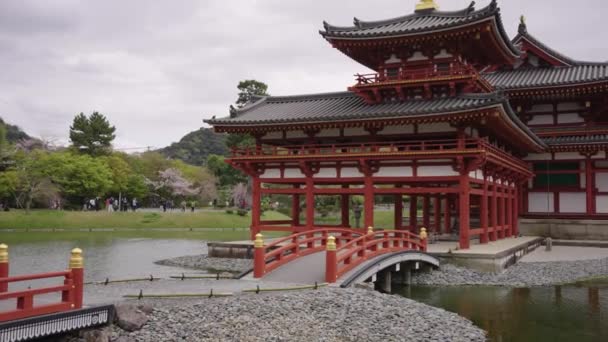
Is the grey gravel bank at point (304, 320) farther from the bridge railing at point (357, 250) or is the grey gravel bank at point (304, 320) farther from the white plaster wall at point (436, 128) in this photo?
the white plaster wall at point (436, 128)

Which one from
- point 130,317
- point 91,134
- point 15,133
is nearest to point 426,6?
point 130,317

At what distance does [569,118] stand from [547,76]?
113 inches

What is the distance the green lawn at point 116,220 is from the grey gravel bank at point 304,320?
42338 millimetres

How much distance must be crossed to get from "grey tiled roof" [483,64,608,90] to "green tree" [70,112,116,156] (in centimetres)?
4826

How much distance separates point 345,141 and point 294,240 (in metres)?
10.1

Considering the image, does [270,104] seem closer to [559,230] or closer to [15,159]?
[559,230]

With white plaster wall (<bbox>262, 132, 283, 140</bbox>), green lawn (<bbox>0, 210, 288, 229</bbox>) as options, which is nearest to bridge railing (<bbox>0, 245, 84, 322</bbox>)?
white plaster wall (<bbox>262, 132, 283, 140</bbox>)

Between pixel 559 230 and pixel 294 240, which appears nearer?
pixel 294 240

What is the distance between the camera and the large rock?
1201 cm

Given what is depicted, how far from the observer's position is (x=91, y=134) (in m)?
70.8

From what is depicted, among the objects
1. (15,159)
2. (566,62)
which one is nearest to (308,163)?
(566,62)

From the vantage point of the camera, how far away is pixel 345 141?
29984 mm

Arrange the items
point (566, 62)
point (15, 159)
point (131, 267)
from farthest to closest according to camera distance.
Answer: point (15, 159) → point (566, 62) → point (131, 267)

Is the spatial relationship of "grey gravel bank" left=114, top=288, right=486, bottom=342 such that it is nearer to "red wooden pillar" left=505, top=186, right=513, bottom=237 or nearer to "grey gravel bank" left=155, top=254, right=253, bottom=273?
"grey gravel bank" left=155, top=254, right=253, bottom=273
